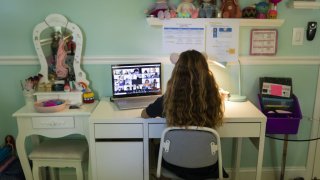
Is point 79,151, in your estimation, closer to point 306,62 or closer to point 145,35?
point 145,35

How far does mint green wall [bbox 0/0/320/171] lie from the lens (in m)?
2.15

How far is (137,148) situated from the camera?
1890mm

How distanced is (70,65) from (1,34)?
0.53 metres

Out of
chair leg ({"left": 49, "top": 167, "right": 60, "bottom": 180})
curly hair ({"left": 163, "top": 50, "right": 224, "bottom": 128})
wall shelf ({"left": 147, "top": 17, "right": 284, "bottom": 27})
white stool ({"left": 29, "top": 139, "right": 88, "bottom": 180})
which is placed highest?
wall shelf ({"left": 147, "top": 17, "right": 284, "bottom": 27})

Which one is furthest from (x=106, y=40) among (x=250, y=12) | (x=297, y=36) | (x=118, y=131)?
(x=297, y=36)

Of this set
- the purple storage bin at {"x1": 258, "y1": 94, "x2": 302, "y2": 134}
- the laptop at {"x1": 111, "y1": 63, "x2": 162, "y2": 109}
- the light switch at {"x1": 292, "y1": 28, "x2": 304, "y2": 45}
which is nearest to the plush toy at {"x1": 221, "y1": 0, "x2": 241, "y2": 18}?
the light switch at {"x1": 292, "y1": 28, "x2": 304, "y2": 45}

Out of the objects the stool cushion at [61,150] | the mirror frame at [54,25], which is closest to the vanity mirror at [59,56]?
the mirror frame at [54,25]

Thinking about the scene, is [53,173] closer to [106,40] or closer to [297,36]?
[106,40]

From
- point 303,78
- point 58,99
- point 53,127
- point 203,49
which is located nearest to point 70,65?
point 58,99

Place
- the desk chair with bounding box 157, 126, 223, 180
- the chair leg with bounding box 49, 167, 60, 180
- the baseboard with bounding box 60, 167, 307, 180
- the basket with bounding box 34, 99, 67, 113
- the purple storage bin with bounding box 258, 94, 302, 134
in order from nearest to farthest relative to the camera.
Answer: the desk chair with bounding box 157, 126, 223, 180
the basket with bounding box 34, 99, 67, 113
the purple storage bin with bounding box 258, 94, 302, 134
the chair leg with bounding box 49, 167, 60, 180
the baseboard with bounding box 60, 167, 307, 180

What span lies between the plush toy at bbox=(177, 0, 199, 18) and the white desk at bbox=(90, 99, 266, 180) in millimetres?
711

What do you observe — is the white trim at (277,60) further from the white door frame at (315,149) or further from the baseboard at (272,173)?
the baseboard at (272,173)

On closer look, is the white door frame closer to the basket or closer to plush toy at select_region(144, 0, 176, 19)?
plush toy at select_region(144, 0, 176, 19)

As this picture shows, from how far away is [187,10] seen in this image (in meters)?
2.11
